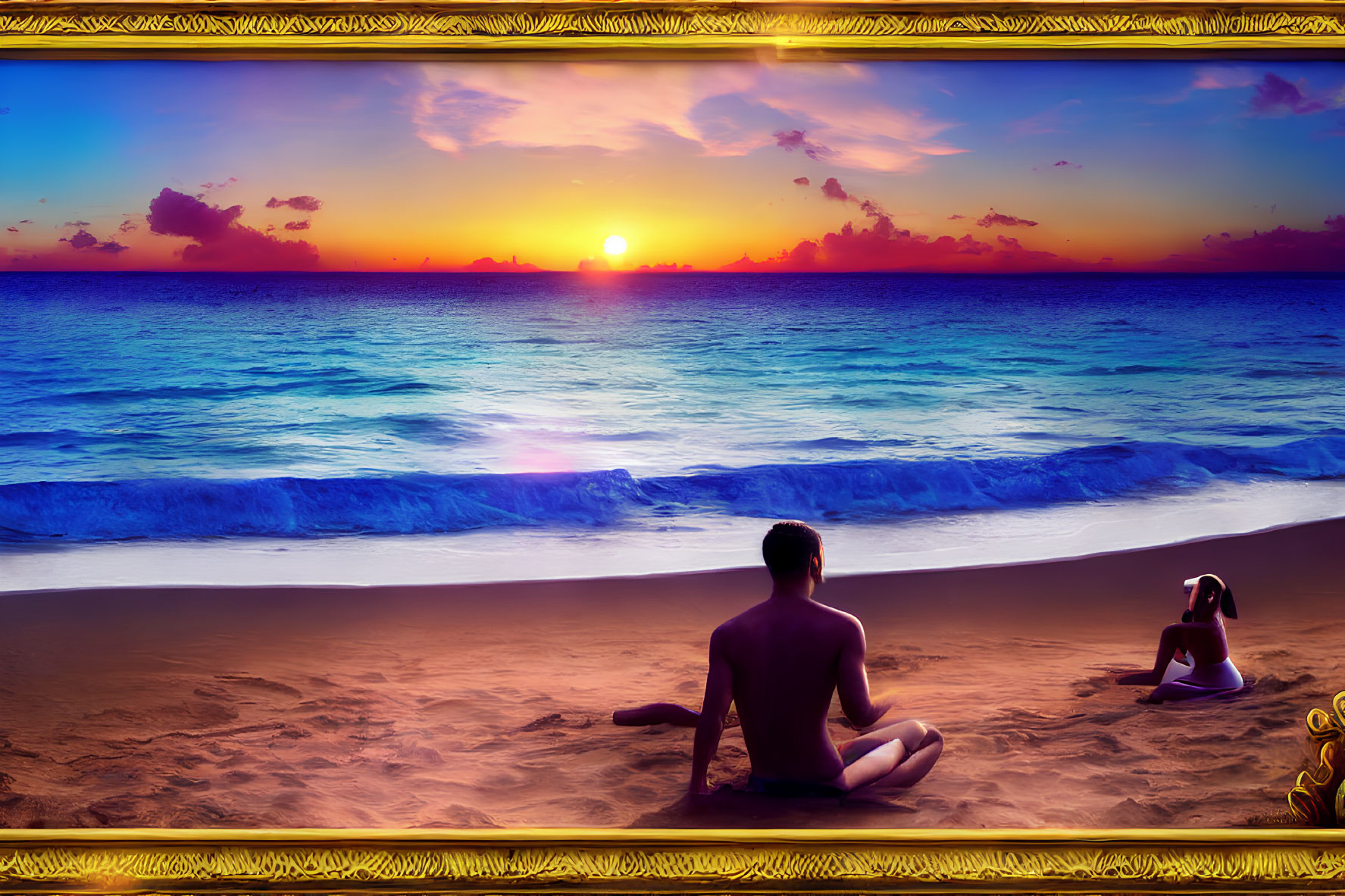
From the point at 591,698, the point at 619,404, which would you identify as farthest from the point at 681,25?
the point at 591,698

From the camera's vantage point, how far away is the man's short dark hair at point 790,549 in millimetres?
1872

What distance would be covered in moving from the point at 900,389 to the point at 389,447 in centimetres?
167

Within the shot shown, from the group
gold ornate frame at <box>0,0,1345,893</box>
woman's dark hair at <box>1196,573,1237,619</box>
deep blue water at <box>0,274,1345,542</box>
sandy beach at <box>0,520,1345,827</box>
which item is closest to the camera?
gold ornate frame at <box>0,0,1345,893</box>

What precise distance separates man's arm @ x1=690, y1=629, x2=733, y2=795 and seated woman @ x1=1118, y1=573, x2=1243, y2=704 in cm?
125

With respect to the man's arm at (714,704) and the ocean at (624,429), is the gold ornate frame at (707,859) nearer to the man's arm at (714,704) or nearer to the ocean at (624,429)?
the man's arm at (714,704)

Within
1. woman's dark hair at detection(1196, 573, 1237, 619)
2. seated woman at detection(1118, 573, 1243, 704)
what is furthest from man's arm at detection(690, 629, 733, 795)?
woman's dark hair at detection(1196, 573, 1237, 619)

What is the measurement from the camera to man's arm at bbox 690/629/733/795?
6.18 ft

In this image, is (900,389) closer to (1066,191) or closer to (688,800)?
(1066,191)

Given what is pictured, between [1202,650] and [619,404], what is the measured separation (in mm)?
1774

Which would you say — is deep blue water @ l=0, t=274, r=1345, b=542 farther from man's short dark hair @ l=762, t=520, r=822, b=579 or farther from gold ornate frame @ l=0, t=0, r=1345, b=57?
gold ornate frame @ l=0, t=0, r=1345, b=57

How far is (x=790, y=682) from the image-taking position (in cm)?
187

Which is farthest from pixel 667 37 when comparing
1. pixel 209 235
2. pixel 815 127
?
pixel 209 235

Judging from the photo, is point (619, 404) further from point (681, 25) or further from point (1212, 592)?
point (1212, 592)

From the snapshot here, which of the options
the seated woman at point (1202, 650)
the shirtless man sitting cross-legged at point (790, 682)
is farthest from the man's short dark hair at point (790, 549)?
the seated woman at point (1202, 650)
